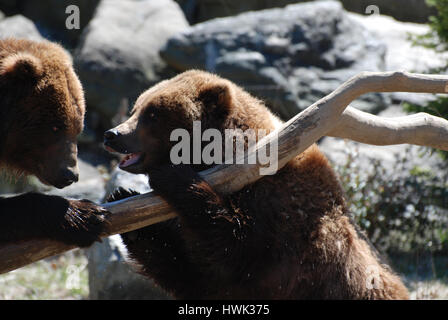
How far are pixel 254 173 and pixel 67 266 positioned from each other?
5.32m

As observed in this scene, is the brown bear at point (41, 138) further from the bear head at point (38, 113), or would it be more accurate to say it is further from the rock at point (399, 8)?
the rock at point (399, 8)

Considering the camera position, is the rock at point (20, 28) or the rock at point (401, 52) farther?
the rock at point (20, 28)

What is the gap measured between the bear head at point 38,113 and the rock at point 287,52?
6104 millimetres

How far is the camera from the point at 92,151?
40.7 ft

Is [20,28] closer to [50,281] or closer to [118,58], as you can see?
[118,58]

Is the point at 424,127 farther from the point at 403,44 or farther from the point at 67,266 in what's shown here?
the point at 403,44

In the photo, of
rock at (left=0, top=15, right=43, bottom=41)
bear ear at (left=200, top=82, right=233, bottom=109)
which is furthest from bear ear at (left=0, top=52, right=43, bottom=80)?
rock at (left=0, top=15, right=43, bottom=41)

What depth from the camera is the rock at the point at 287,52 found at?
34.5ft

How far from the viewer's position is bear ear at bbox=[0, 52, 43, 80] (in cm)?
412

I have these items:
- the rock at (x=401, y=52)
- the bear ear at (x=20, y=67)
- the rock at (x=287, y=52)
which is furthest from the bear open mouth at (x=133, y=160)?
the rock at (x=401, y=52)

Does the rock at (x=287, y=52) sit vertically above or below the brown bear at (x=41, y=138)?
below

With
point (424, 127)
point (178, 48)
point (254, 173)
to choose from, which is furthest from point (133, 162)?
point (178, 48)

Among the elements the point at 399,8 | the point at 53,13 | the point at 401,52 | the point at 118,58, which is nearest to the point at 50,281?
the point at 118,58

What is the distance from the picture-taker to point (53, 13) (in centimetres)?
1501
